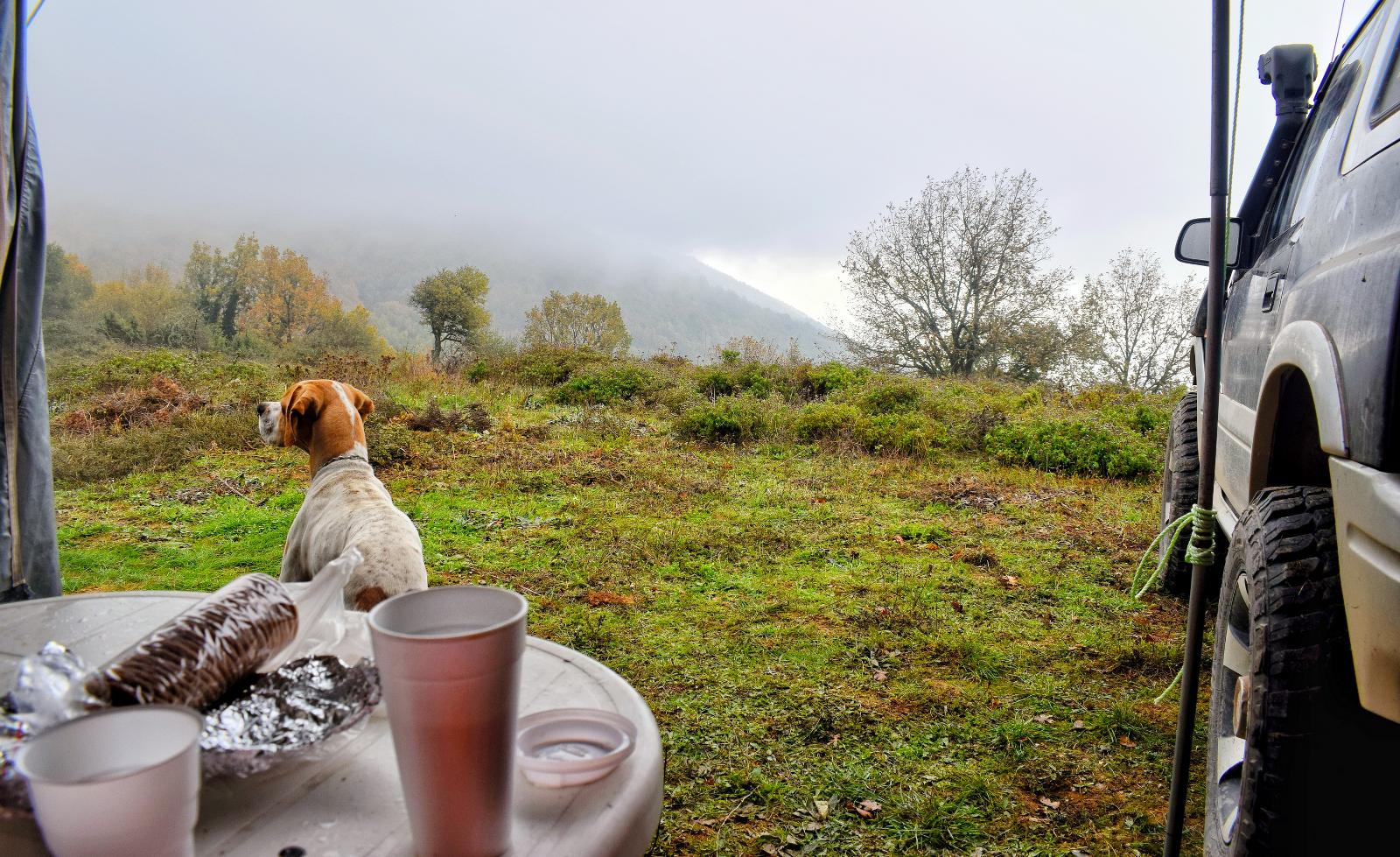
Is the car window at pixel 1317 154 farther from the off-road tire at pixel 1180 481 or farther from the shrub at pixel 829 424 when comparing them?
the shrub at pixel 829 424

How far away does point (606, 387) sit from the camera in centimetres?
1118

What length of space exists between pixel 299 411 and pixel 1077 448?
749cm

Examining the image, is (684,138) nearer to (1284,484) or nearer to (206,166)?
(206,166)

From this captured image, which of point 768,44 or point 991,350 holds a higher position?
point 768,44

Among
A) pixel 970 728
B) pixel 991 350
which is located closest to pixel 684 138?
pixel 991 350

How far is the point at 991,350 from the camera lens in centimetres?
1648

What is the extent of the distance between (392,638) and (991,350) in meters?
17.6

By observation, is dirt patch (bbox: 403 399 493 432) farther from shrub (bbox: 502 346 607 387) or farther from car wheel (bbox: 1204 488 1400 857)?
car wheel (bbox: 1204 488 1400 857)

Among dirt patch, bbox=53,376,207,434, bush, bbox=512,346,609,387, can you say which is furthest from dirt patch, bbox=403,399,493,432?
bush, bbox=512,346,609,387

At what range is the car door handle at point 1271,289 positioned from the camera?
6.30ft

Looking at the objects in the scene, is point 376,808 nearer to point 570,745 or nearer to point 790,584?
point 570,745

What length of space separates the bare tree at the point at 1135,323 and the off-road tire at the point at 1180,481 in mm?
13416

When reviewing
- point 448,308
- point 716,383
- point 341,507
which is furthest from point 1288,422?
point 448,308

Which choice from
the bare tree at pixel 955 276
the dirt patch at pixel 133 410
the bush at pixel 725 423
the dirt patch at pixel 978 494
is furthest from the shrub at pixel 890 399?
the dirt patch at pixel 133 410
